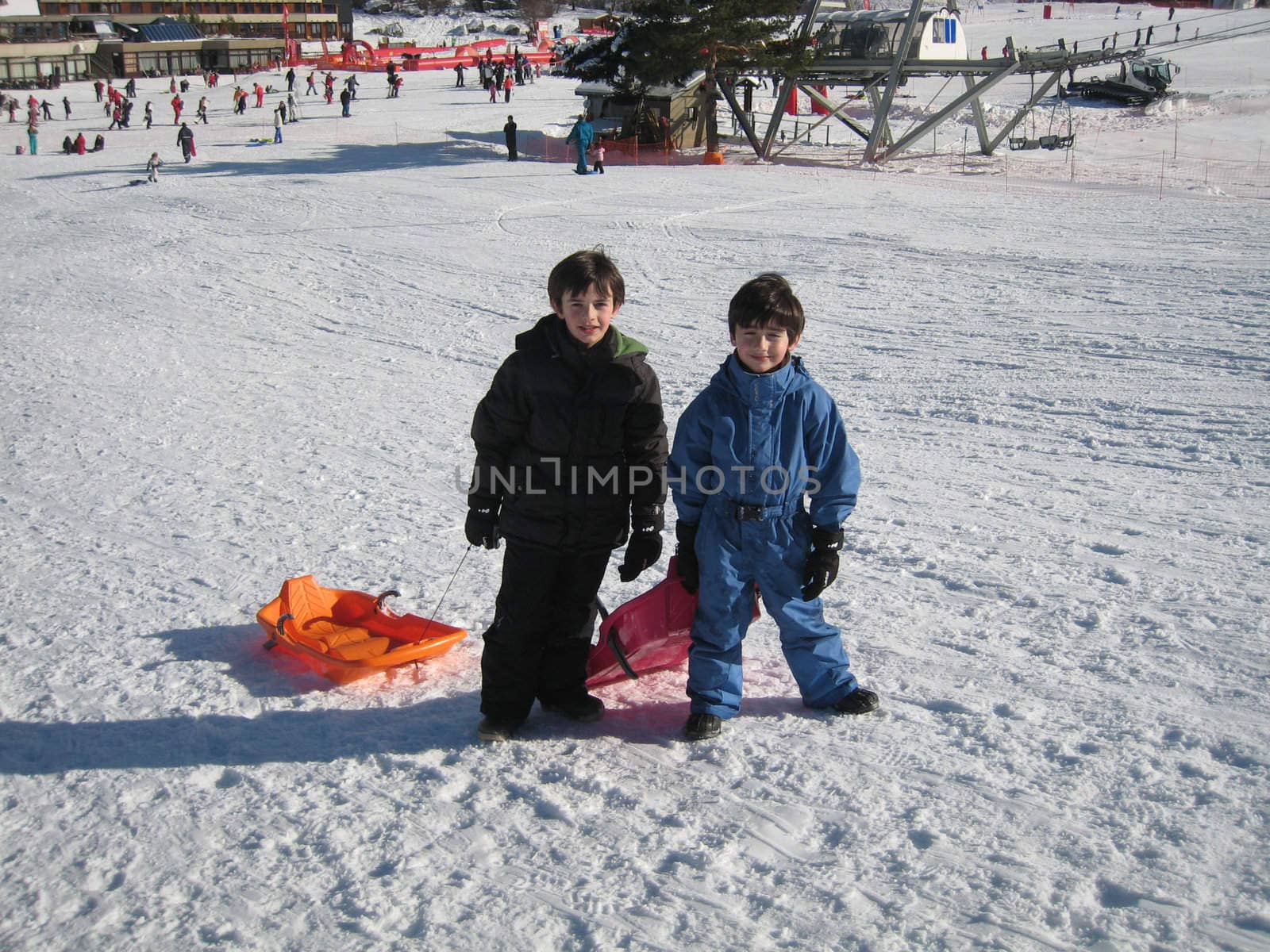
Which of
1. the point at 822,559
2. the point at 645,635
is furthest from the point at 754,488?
the point at 645,635

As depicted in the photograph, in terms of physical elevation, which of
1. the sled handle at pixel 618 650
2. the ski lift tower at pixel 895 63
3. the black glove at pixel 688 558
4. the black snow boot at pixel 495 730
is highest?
the ski lift tower at pixel 895 63

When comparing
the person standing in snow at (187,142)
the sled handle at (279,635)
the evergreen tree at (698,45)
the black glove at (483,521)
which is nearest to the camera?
the black glove at (483,521)

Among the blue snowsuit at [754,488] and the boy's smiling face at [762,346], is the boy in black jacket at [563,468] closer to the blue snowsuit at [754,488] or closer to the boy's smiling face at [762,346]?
the blue snowsuit at [754,488]

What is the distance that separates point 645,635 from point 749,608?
1.13 feet

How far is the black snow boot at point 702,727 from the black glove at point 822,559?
528 millimetres

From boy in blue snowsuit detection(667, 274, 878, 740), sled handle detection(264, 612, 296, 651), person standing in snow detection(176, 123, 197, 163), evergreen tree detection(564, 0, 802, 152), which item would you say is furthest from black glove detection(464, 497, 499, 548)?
person standing in snow detection(176, 123, 197, 163)

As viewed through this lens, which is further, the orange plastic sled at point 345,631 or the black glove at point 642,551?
the orange plastic sled at point 345,631

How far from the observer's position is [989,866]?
2.52 meters

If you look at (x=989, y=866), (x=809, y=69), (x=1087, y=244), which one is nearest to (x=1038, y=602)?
(x=989, y=866)

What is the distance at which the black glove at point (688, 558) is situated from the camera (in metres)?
3.05

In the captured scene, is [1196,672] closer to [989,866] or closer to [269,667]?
[989,866]

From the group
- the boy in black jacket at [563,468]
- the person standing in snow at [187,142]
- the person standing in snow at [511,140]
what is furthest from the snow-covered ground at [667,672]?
the person standing in snow at [187,142]

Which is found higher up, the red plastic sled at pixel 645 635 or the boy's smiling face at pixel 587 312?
the boy's smiling face at pixel 587 312

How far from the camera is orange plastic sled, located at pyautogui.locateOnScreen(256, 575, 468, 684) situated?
358cm
